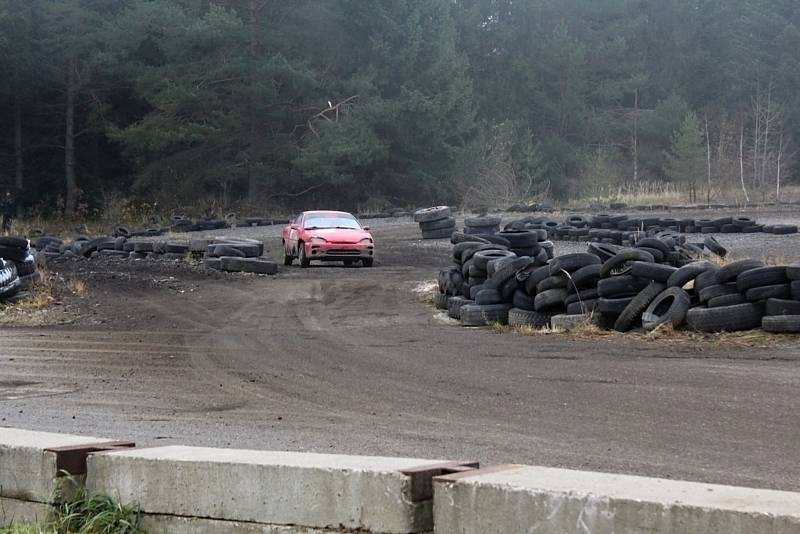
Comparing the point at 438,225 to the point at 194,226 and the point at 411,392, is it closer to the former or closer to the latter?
the point at 194,226

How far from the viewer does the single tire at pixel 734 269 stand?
1313 cm

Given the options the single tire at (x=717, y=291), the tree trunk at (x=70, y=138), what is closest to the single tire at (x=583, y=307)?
the single tire at (x=717, y=291)

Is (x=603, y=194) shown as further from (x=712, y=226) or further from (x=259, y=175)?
(x=712, y=226)

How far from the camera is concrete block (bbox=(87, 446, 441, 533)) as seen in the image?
4.86m

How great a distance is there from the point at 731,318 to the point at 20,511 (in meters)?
9.47

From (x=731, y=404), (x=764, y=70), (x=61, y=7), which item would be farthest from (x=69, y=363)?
(x=764, y=70)

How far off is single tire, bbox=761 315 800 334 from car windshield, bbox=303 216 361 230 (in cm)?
1858

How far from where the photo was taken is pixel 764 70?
83.1 m

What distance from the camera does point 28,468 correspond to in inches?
236

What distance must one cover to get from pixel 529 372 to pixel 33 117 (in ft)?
177

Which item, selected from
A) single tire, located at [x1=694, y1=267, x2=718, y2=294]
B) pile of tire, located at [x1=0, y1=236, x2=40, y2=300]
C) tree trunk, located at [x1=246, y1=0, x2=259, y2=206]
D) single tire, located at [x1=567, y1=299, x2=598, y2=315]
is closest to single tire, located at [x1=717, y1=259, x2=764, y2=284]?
single tire, located at [x1=694, y1=267, x2=718, y2=294]

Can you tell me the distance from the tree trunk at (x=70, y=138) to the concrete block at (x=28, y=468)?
2113 inches

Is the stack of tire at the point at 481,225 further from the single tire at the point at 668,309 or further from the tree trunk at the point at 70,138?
the tree trunk at the point at 70,138

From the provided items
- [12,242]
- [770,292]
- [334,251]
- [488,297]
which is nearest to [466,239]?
[488,297]
